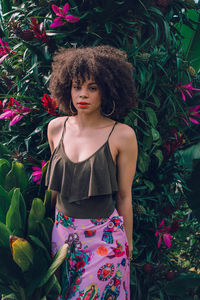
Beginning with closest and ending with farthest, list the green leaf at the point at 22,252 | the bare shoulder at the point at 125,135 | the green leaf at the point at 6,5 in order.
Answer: the green leaf at the point at 22,252, the bare shoulder at the point at 125,135, the green leaf at the point at 6,5

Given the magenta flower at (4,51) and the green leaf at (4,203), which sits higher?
the magenta flower at (4,51)

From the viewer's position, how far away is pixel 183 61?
6.29ft

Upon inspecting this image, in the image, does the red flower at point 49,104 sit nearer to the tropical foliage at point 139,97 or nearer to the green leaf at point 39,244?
the tropical foliage at point 139,97

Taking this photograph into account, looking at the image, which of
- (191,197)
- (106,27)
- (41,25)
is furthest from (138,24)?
(191,197)

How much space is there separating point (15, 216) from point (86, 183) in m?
0.33

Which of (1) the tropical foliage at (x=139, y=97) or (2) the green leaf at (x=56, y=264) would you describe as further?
(1) the tropical foliage at (x=139, y=97)

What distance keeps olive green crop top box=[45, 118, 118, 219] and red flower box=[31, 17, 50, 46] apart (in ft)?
2.15

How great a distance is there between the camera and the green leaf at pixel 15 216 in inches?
51.9

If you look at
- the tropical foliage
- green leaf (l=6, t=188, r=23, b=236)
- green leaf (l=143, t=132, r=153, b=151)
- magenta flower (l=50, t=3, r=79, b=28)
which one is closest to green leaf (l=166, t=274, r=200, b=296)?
the tropical foliage

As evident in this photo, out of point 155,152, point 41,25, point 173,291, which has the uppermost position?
point 41,25

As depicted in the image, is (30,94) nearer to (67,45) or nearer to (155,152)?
(67,45)

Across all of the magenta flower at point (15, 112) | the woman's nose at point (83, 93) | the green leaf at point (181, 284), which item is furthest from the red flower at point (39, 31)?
the green leaf at point (181, 284)

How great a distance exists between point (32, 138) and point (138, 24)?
91 centimetres

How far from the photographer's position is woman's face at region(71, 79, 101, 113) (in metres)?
1.40
